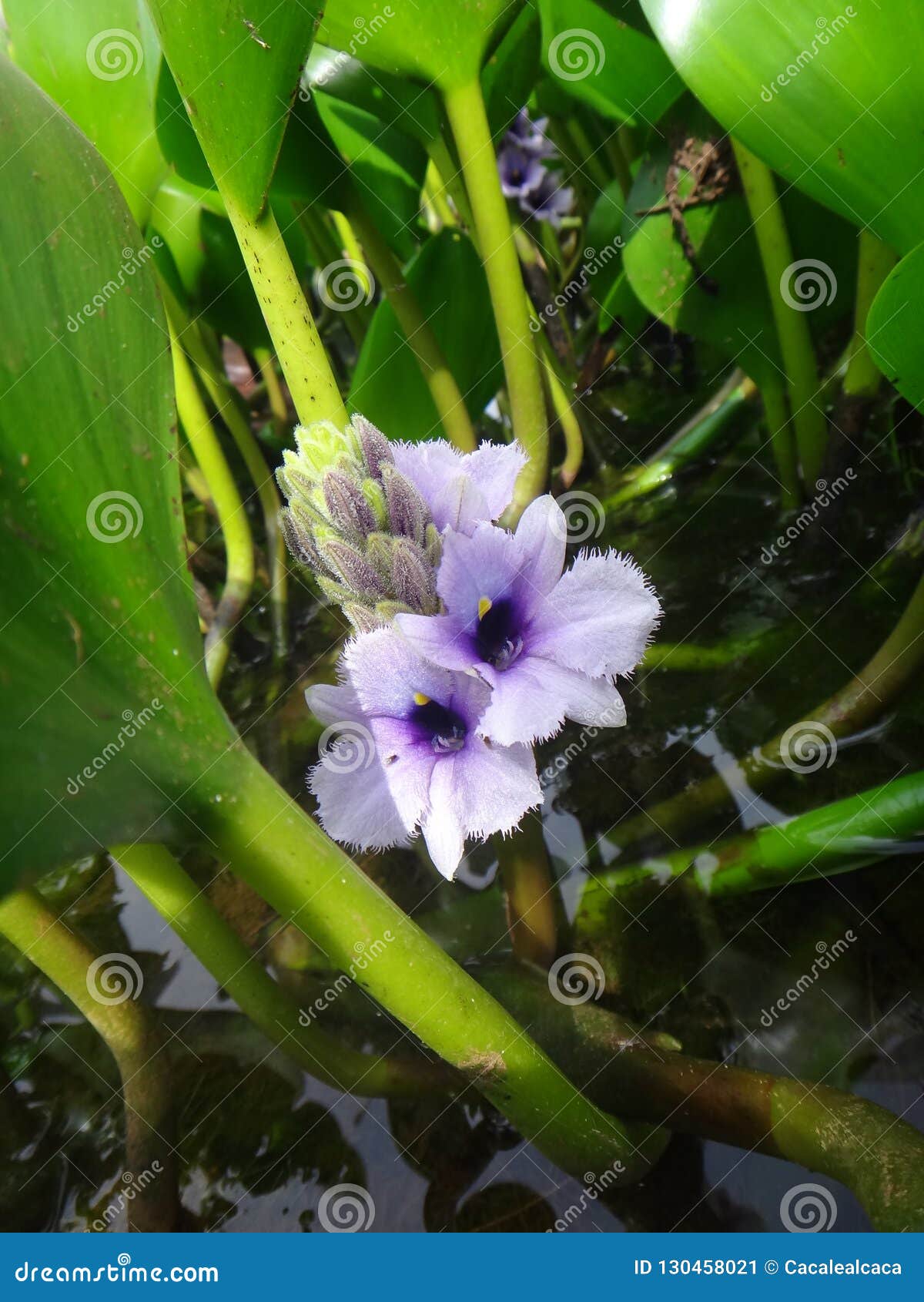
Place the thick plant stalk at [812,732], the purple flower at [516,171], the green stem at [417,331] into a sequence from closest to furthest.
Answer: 1. the thick plant stalk at [812,732]
2. the green stem at [417,331]
3. the purple flower at [516,171]

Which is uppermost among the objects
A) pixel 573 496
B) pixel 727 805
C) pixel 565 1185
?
pixel 573 496

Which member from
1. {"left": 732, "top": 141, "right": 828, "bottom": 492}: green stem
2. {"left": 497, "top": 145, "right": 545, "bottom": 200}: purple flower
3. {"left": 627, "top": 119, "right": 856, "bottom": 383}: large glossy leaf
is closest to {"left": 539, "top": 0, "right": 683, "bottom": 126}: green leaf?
{"left": 627, "top": 119, "right": 856, "bottom": 383}: large glossy leaf

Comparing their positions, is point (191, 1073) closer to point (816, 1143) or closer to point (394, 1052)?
point (394, 1052)

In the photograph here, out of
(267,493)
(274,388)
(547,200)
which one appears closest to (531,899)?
(267,493)

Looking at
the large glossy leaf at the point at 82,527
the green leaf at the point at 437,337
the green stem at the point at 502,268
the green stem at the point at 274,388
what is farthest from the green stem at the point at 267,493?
the large glossy leaf at the point at 82,527

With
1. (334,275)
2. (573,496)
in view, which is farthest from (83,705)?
(334,275)

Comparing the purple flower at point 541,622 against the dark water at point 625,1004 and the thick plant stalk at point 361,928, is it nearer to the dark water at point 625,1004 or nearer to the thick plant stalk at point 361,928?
the thick plant stalk at point 361,928

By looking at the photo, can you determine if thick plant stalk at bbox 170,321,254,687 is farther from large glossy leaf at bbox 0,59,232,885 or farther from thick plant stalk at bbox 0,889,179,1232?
large glossy leaf at bbox 0,59,232,885
